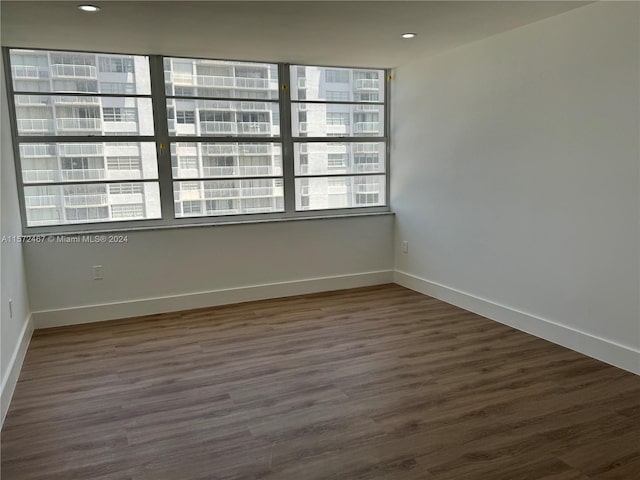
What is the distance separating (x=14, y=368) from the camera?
3049mm

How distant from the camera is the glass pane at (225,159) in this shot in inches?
178

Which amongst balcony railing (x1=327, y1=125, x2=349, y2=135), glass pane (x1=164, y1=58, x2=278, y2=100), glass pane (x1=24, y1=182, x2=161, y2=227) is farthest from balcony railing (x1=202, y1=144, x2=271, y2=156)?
balcony railing (x1=327, y1=125, x2=349, y2=135)

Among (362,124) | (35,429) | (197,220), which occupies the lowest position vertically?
(35,429)

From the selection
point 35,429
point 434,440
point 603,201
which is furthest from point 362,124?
point 35,429

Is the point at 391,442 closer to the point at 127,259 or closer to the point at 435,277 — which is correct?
the point at 435,277

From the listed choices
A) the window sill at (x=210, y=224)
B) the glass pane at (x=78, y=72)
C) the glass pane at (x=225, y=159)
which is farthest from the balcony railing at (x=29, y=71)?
the window sill at (x=210, y=224)

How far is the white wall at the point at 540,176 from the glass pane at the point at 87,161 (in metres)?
2.59

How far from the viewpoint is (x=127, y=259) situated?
4.33 meters

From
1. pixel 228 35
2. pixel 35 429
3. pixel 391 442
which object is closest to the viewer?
pixel 391 442

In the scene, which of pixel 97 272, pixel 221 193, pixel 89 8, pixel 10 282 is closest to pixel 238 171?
pixel 221 193

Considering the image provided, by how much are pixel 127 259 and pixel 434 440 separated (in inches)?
122

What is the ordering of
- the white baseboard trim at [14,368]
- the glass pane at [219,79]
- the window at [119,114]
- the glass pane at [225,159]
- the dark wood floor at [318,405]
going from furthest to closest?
1. the glass pane at [225,159]
2. the glass pane at [219,79]
3. the window at [119,114]
4. the white baseboard trim at [14,368]
5. the dark wood floor at [318,405]

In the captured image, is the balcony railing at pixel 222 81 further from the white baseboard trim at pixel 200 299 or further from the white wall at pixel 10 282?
the white baseboard trim at pixel 200 299

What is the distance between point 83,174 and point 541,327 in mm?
3905
